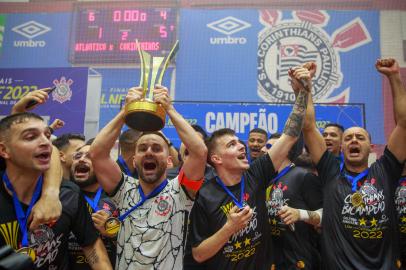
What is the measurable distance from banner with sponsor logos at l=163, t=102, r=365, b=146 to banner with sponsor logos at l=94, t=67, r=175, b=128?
142 centimetres

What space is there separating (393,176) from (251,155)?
4.48 ft

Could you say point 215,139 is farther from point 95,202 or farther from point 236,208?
point 95,202

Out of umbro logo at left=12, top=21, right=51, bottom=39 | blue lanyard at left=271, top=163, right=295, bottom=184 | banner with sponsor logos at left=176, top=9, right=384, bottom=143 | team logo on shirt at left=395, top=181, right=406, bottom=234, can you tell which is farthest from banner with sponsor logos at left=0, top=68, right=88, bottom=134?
team logo on shirt at left=395, top=181, right=406, bottom=234

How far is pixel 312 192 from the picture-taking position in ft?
8.70

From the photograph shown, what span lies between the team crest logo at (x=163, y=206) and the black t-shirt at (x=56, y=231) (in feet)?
1.09

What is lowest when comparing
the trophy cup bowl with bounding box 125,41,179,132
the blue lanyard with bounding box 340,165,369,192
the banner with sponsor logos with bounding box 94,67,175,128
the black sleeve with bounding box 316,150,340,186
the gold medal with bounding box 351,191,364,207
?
the gold medal with bounding box 351,191,364,207

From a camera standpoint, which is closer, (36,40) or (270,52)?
(270,52)

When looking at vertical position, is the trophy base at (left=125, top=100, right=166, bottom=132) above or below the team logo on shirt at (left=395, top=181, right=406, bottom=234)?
above

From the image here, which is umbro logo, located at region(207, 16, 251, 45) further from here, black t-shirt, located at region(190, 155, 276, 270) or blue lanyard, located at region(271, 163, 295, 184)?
black t-shirt, located at region(190, 155, 276, 270)

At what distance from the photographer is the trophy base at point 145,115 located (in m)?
1.82

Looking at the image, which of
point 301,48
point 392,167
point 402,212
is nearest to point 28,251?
point 392,167

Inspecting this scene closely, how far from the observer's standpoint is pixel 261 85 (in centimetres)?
663

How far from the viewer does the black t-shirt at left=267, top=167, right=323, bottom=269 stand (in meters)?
2.49

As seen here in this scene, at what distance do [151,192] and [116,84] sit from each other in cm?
492
